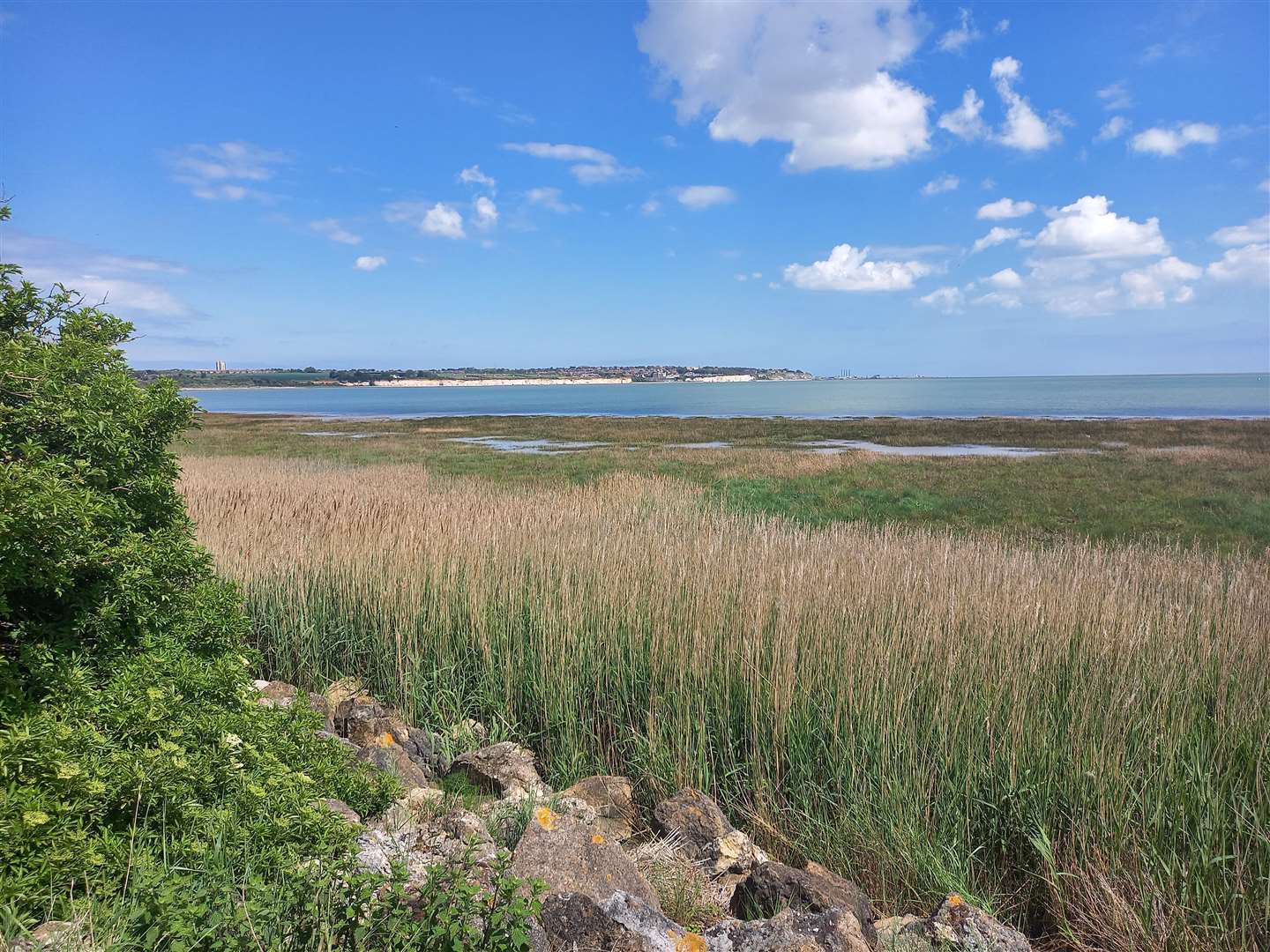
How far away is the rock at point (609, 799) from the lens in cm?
401

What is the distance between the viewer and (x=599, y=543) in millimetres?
7316

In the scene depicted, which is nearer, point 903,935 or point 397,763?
point 903,935

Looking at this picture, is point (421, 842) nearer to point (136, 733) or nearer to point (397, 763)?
point (397, 763)

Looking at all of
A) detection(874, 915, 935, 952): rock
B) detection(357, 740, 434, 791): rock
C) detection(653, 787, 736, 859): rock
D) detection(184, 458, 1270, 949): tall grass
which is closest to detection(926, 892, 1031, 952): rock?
detection(874, 915, 935, 952): rock

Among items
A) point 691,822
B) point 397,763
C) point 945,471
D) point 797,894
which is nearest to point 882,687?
point 691,822

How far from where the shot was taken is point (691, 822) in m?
3.72

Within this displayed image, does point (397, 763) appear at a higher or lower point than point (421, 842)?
lower

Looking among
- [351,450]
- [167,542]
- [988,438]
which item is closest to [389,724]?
[167,542]

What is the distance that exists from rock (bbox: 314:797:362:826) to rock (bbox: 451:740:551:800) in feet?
3.25

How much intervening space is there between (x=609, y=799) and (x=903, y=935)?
1.78 meters

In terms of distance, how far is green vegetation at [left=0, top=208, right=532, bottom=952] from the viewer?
2.34 metres

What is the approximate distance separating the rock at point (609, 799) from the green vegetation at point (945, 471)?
340cm

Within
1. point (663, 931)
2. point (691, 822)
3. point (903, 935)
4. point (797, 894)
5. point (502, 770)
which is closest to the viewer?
point (663, 931)

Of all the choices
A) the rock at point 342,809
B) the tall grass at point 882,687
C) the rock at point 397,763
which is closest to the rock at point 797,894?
the tall grass at point 882,687
